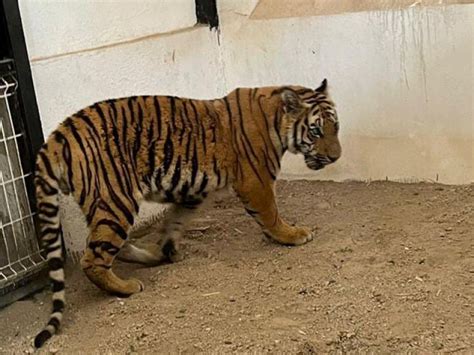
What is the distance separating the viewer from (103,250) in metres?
3.23

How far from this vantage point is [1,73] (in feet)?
11.1

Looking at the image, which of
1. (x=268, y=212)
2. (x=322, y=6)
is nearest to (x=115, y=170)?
(x=268, y=212)

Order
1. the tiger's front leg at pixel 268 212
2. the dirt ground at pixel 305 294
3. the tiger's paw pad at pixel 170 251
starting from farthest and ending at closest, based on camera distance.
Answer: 1. the tiger's paw pad at pixel 170 251
2. the tiger's front leg at pixel 268 212
3. the dirt ground at pixel 305 294

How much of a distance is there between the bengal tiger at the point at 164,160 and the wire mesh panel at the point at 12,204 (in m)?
0.28

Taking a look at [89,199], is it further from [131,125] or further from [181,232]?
[181,232]

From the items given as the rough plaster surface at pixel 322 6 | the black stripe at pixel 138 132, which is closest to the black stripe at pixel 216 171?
the black stripe at pixel 138 132

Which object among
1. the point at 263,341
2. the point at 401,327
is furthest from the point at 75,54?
the point at 401,327

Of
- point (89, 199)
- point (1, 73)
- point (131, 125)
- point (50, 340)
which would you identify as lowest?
point (50, 340)

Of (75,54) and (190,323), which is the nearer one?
(190,323)

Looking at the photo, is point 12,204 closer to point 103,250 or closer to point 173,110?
point 103,250

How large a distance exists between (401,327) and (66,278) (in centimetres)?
166

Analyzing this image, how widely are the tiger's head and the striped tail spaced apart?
44.9 inches

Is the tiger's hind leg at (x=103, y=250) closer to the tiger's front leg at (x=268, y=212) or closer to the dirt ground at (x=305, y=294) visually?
the dirt ground at (x=305, y=294)

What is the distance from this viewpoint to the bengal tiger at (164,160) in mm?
3203
